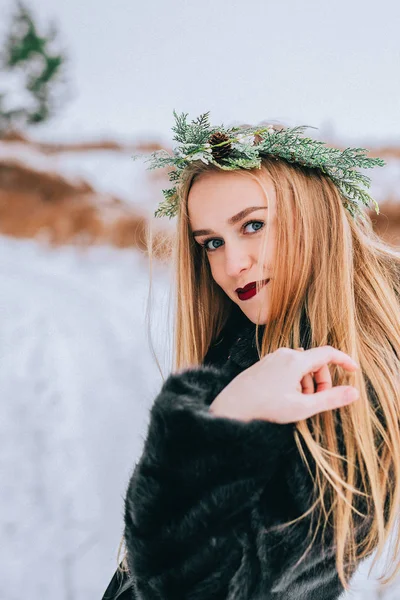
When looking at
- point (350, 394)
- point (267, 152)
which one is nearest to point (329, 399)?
point (350, 394)

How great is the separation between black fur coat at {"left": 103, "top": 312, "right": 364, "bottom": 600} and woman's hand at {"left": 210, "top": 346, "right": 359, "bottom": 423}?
2 centimetres

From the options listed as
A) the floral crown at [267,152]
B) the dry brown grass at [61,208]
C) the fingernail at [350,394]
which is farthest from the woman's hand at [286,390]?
the dry brown grass at [61,208]

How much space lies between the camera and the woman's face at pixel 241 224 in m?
1.26

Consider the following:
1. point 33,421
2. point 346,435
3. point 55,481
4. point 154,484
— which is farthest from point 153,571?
point 33,421

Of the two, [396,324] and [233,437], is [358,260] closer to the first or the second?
[396,324]

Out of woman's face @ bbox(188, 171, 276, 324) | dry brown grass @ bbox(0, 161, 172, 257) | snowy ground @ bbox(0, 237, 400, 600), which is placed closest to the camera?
woman's face @ bbox(188, 171, 276, 324)

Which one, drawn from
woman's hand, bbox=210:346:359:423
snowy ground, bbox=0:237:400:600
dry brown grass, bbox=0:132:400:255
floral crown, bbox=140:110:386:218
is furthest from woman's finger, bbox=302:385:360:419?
dry brown grass, bbox=0:132:400:255

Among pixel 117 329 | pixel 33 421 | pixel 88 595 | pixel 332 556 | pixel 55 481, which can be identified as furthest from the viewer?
pixel 117 329

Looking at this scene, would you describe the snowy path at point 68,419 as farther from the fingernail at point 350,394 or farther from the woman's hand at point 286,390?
the fingernail at point 350,394

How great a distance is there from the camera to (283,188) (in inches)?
50.8

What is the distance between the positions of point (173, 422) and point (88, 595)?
5.66ft

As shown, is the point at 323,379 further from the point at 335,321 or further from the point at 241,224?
the point at 241,224

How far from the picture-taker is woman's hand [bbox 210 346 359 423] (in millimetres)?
897

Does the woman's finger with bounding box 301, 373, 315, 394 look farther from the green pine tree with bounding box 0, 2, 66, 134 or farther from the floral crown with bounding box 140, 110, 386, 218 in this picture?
the green pine tree with bounding box 0, 2, 66, 134
